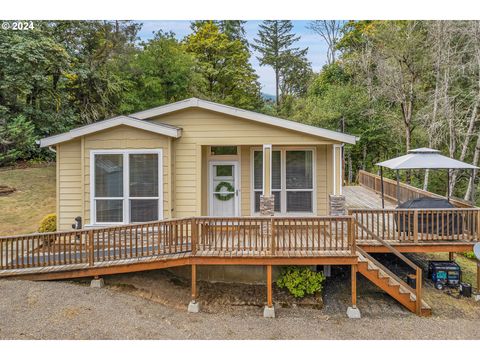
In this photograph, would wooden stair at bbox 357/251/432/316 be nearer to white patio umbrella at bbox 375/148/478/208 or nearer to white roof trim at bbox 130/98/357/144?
white patio umbrella at bbox 375/148/478/208

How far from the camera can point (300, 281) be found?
6176mm

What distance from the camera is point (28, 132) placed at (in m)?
10.6

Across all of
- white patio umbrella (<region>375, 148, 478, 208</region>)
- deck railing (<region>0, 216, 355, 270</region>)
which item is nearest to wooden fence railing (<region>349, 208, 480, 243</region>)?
white patio umbrella (<region>375, 148, 478, 208</region>)

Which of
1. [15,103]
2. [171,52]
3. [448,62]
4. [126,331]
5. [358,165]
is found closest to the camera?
[126,331]

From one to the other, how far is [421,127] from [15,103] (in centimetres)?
1527

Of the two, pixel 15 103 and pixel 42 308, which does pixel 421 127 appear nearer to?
pixel 42 308

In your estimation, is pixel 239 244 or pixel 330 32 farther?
pixel 330 32

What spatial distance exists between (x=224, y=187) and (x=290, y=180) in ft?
5.42

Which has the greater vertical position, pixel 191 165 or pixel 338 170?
pixel 191 165

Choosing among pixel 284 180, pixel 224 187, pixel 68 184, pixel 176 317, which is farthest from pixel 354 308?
pixel 68 184

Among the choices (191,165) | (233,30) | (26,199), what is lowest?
(26,199)

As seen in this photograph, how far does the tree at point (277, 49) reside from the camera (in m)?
17.5

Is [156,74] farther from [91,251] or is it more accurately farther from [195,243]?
[195,243]
